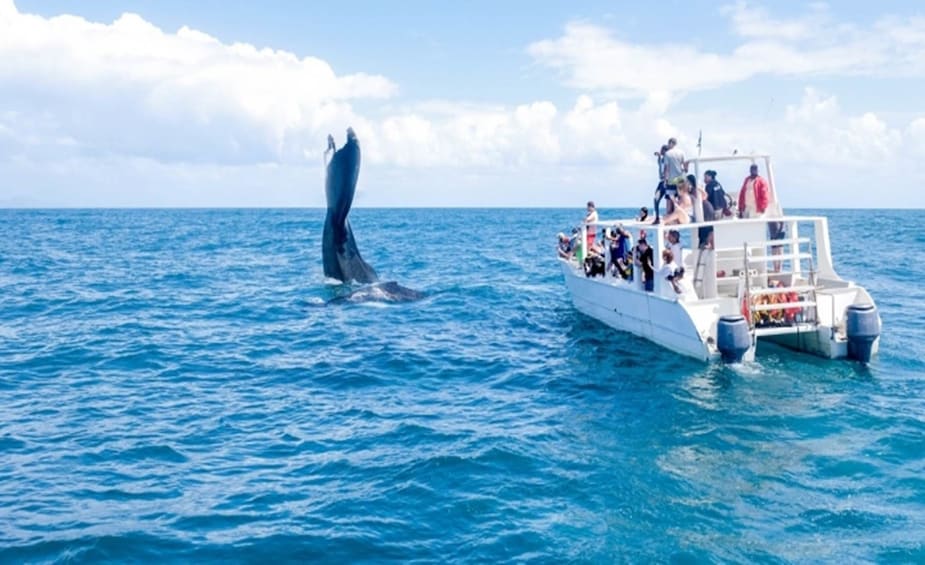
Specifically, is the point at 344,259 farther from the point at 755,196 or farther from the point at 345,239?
the point at 755,196

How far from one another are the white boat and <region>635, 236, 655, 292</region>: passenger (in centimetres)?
16

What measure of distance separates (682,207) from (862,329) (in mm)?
4451

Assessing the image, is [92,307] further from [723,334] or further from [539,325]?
Answer: [723,334]

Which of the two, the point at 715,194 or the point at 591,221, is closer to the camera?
the point at 715,194

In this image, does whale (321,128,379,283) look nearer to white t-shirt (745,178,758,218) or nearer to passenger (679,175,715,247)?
passenger (679,175,715,247)

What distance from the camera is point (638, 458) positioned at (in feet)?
34.3

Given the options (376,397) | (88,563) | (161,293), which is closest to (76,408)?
(376,397)

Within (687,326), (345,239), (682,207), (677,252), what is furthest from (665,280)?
(345,239)

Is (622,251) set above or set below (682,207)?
below

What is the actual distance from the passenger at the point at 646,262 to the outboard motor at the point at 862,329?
3860 millimetres

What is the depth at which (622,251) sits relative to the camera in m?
18.9

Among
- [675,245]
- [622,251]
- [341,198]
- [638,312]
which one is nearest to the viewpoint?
[675,245]

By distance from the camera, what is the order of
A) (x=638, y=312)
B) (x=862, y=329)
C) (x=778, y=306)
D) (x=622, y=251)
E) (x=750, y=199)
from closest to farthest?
(x=862, y=329) → (x=778, y=306) → (x=750, y=199) → (x=638, y=312) → (x=622, y=251)

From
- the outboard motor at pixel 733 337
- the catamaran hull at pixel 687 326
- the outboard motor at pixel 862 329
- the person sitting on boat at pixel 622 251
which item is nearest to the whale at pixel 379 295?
the catamaran hull at pixel 687 326
